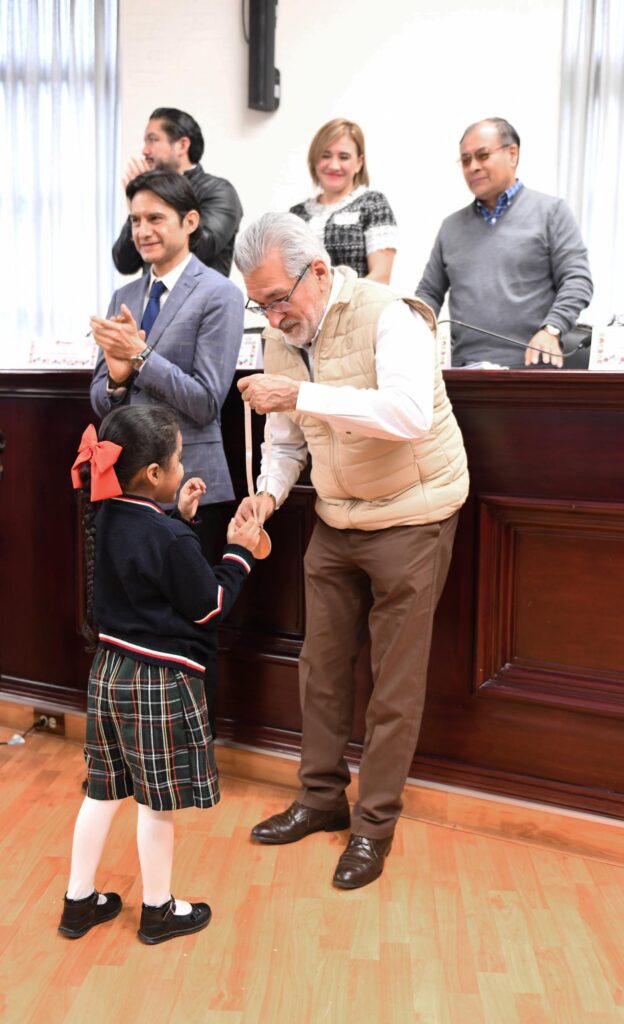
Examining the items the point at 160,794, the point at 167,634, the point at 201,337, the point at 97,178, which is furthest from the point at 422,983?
the point at 97,178

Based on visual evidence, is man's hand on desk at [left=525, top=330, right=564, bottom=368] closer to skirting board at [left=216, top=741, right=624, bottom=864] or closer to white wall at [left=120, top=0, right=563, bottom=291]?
skirting board at [left=216, top=741, right=624, bottom=864]

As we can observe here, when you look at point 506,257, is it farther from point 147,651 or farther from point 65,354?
point 147,651

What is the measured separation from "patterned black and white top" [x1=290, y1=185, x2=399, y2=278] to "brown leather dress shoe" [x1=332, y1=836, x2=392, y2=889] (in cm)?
174

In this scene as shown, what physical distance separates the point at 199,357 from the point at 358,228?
1048 mm

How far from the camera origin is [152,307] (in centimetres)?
219

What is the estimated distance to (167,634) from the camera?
1.62 meters

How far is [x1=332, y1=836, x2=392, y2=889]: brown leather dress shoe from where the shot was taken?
1890 millimetres

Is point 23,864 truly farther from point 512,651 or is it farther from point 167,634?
point 512,651

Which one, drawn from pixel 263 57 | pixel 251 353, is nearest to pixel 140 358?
pixel 251 353

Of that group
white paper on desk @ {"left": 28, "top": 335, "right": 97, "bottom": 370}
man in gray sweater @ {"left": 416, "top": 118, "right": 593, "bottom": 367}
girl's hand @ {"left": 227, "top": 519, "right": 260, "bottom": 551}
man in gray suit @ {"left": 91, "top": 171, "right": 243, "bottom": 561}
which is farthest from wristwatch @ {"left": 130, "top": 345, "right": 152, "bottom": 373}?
man in gray sweater @ {"left": 416, "top": 118, "right": 593, "bottom": 367}

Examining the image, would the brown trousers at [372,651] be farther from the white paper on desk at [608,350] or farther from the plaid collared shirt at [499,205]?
the plaid collared shirt at [499,205]

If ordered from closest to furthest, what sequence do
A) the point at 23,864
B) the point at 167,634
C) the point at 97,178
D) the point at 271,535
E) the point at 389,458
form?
the point at 167,634, the point at 389,458, the point at 23,864, the point at 271,535, the point at 97,178

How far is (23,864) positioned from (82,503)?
896 millimetres

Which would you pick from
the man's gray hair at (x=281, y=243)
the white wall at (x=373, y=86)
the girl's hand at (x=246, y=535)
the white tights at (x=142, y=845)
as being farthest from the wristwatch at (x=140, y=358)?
the white wall at (x=373, y=86)
